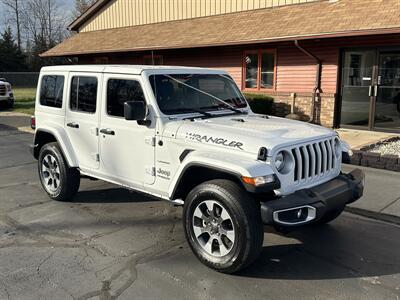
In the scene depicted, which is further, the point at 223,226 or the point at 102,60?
the point at 102,60

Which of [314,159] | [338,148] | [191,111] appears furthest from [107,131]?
[338,148]

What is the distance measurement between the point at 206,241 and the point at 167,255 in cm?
A: 46

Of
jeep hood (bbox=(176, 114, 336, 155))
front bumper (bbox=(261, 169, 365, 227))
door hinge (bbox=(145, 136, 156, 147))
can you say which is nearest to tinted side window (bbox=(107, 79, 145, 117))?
door hinge (bbox=(145, 136, 156, 147))

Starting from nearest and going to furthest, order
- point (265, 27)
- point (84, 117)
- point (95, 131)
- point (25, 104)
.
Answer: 1. point (95, 131)
2. point (84, 117)
3. point (265, 27)
4. point (25, 104)

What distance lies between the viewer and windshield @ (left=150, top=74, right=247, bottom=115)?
15.2ft

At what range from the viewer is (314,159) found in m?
4.07

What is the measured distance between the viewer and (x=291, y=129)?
4.36 meters

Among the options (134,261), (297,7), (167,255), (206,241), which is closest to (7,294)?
(134,261)

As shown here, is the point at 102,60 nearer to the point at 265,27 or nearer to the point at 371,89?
the point at 265,27

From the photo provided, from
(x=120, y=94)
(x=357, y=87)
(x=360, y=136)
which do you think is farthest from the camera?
(x=357, y=87)

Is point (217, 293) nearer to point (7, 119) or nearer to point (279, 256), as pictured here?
point (279, 256)

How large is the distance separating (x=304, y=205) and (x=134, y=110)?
1.87m

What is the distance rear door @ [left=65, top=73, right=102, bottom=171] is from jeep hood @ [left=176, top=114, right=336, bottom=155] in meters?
1.36

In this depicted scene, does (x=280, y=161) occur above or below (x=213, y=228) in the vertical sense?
above
